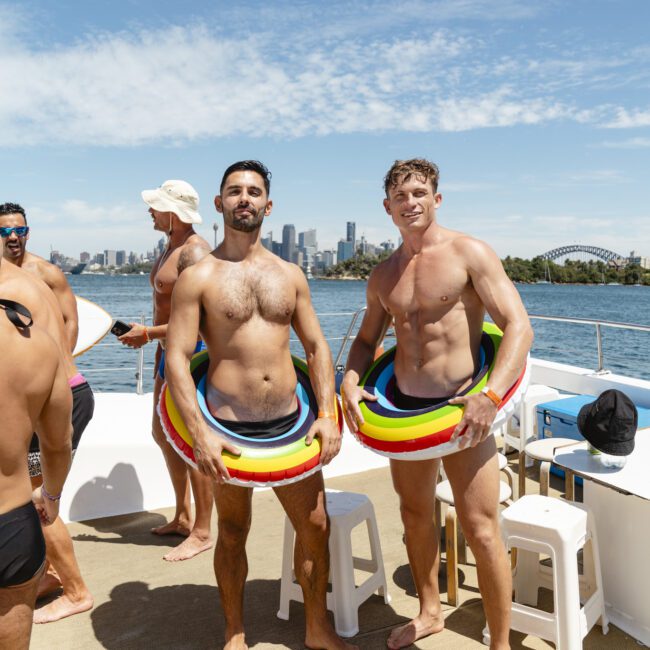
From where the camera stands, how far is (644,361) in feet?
65.2

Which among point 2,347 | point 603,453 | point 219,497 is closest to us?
point 2,347

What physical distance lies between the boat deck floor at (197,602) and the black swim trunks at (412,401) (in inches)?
39.0

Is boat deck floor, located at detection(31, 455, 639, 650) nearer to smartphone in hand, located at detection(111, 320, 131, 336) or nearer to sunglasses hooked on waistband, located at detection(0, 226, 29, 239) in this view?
smartphone in hand, located at detection(111, 320, 131, 336)

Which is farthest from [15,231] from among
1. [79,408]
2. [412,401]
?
[412,401]

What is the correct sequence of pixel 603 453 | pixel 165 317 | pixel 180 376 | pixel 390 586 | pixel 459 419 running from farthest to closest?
pixel 165 317 → pixel 390 586 → pixel 603 453 → pixel 180 376 → pixel 459 419

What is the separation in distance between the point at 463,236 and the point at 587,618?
1.61 m

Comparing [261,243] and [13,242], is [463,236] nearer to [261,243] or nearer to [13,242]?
[261,243]

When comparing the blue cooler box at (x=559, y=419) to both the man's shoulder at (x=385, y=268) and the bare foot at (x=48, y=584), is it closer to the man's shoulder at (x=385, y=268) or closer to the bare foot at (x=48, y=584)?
the man's shoulder at (x=385, y=268)

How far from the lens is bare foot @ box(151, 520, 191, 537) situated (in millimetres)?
3678

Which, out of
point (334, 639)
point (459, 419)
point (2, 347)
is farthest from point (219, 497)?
point (2, 347)

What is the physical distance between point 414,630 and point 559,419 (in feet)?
7.84

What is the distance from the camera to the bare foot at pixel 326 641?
8.16 ft

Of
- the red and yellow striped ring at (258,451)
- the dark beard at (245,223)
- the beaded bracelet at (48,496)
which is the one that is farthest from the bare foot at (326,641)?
the dark beard at (245,223)

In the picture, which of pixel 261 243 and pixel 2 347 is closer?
pixel 2 347
